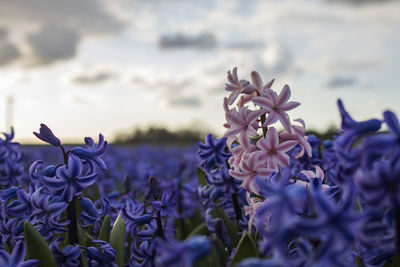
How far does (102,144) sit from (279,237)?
4.24 feet

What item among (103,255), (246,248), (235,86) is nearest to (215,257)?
(246,248)

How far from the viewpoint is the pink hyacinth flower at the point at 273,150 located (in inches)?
83.4

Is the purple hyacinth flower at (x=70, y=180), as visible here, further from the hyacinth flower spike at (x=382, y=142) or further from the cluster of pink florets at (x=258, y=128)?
the hyacinth flower spike at (x=382, y=142)

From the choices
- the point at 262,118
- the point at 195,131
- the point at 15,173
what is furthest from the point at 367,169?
the point at 195,131

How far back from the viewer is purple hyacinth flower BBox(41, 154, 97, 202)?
1.98 metres

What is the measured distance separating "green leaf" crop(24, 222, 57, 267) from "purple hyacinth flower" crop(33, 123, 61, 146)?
467 millimetres

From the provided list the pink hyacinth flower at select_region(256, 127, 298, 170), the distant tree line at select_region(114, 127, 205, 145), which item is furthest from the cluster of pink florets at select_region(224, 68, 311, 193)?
the distant tree line at select_region(114, 127, 205, 145)

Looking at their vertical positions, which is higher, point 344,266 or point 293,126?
point 293,126

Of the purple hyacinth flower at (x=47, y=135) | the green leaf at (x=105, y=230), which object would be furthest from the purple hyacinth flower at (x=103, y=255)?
the purple hyacinth flower at (x=47, y=135)

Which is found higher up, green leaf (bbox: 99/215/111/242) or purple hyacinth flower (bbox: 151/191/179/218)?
purple hyacinth flower (bbox: 151/191/179/218)

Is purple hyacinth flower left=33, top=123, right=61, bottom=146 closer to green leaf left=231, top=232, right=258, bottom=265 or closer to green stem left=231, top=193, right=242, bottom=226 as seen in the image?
green leaf left=231, top=232, right=258, bottom=265

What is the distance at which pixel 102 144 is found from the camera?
2.12 metres

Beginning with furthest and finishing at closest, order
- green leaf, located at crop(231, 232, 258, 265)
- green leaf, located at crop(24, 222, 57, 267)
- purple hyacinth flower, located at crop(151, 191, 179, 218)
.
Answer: purple hyacinth flower, located at crop(151, 191, 179, 218)
green leaf, located at crop(24, 222, 57, 267)
green leaf, located at crop(231, 232, 258, 265)

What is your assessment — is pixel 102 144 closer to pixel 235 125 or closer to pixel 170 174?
pixel 235 125
